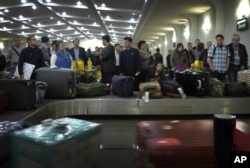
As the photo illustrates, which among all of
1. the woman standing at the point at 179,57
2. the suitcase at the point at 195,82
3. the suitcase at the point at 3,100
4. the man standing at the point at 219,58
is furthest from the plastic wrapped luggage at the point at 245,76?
the suitcase at the point at 3,100

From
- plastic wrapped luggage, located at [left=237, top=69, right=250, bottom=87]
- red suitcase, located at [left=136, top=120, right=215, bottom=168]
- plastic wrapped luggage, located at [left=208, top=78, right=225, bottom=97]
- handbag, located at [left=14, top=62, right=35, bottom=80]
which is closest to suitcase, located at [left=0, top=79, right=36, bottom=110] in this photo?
handbag, located at [left=14, top=62, right=35, bottom=80]

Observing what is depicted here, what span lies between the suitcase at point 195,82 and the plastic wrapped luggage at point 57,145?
449cm

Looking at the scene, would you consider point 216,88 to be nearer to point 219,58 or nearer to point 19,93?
point 219,58

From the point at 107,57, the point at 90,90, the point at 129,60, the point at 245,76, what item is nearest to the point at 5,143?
the point at 90,90

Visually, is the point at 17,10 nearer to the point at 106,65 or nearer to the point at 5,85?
the point at 106,65

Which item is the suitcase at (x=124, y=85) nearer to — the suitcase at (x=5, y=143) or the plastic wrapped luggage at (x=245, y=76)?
the plastic wrapped luggage at (x=245, y=76)

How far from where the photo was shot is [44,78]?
224 inches

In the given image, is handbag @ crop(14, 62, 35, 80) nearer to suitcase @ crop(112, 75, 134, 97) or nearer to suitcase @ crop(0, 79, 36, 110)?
suitcase @ crop(0, 79, 36, 110)

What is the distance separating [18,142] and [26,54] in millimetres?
4744

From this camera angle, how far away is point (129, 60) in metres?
6.71

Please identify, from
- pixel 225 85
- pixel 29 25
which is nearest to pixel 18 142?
pixel 225 85

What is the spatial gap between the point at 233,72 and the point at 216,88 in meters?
1.74

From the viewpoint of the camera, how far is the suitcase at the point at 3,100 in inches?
172

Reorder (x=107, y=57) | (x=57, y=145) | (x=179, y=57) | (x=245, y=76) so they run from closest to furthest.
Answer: (x=57, y=145), (x=245, y=76), (x=107, y=57), (x=179, y=57)
